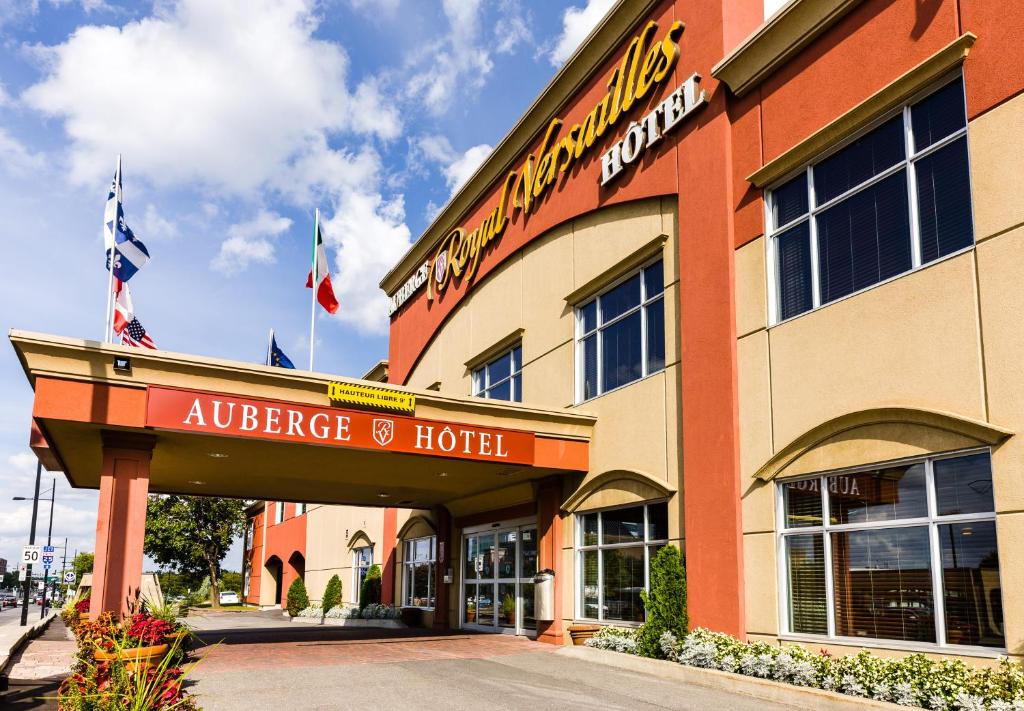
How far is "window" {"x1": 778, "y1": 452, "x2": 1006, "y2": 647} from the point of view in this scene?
1085 cm

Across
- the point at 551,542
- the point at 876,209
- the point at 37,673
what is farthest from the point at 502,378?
the point at 876,209

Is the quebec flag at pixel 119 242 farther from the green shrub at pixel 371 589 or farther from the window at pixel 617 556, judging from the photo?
the green shrub at pixel 371 589

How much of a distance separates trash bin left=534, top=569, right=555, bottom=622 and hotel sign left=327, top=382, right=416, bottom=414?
5.50 metres

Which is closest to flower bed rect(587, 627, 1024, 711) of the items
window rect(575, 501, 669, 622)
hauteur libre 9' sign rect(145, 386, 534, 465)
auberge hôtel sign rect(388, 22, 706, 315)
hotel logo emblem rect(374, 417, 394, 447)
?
window rect(575, 501, 669, 622)

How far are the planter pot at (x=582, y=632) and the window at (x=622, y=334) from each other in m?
5.17

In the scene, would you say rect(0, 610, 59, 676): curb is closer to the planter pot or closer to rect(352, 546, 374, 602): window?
the planter pot

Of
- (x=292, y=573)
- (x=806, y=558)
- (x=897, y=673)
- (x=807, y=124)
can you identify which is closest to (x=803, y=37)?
(x=807, y=124)

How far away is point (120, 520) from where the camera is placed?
15438 mm

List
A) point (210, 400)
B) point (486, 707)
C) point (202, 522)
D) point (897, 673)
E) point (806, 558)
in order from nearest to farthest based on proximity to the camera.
Answer: point (897, 673) → point (486, 707) → point (806, 558) → point (210, 400) → point (202, 522)

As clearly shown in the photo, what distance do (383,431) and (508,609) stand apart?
27.3ft

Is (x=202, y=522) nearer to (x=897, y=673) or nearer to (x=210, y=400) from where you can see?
(x=210, y=400)

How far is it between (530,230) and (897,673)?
50.8 ft

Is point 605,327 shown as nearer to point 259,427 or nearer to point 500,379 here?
point 500,379

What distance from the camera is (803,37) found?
1453 centimetres
